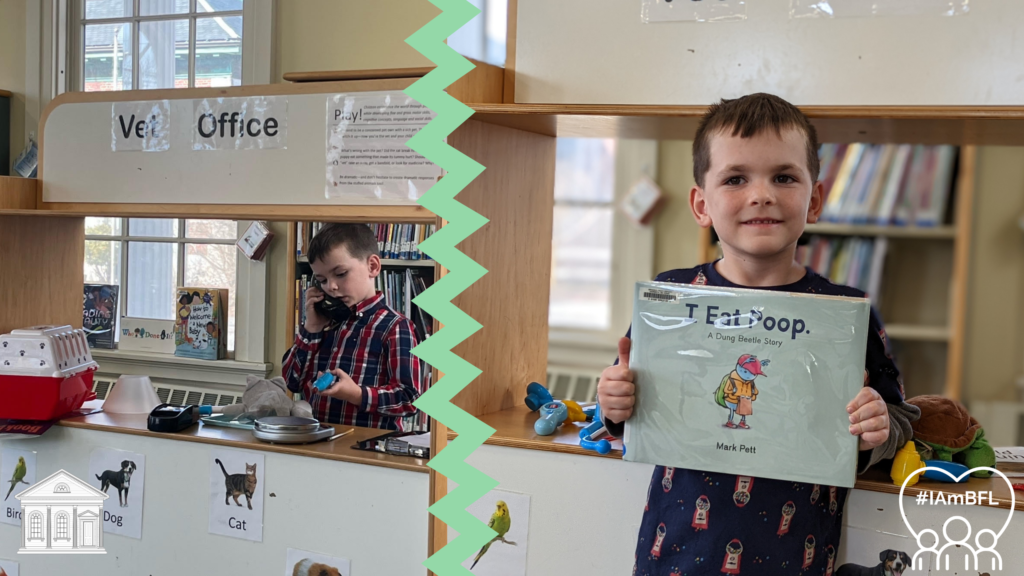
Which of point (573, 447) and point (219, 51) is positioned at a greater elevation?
point (219, 51)

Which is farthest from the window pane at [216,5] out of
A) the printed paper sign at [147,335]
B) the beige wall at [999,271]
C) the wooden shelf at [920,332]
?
the beige wall at [999,271]

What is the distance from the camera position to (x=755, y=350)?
44.6 inches

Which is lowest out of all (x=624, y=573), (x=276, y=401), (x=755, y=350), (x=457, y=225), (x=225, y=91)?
(x=624, y=573)

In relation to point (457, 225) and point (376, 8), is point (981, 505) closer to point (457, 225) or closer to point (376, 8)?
point (457, 225)

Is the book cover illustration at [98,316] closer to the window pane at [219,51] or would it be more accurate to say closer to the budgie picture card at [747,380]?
the window pane at [219,51]

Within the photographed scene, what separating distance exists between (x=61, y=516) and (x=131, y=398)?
28 centimetres

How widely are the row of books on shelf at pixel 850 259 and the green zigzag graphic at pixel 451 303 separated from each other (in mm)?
2088

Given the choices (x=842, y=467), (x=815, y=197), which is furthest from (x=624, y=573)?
(x=815, y=197)

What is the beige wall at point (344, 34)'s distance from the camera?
1878 millimetres

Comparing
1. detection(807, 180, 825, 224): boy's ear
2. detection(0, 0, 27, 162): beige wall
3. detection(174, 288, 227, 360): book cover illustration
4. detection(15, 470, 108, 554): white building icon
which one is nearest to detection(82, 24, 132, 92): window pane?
detection(0, 0, 27, 162): beige wall

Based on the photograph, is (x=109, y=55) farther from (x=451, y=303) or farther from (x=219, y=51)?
(x=451, y=303)

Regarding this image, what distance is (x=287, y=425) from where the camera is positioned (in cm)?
167

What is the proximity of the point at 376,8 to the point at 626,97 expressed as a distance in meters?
0.75

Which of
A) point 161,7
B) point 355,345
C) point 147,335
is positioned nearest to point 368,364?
point 355,345
